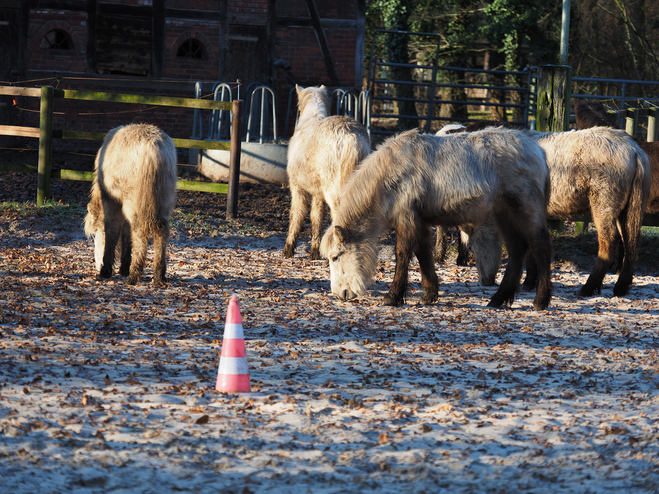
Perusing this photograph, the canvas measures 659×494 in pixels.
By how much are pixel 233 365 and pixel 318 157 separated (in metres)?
4.45

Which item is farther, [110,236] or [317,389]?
[110,236]

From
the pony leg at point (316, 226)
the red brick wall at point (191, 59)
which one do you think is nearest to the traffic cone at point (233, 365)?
the pony leg at point (316, 226)

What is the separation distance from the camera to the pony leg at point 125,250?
24.6ft

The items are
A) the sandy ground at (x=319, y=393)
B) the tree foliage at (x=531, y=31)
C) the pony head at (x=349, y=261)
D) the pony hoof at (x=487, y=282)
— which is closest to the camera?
the sandy ground at (x=319, y=393)

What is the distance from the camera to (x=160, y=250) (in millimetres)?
7148

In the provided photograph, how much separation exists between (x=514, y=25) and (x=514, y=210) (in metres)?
15.2

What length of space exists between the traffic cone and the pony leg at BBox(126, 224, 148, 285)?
9.91 feet

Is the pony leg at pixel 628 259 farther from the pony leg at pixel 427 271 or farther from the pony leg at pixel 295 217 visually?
the pony leg at pixel 295 217

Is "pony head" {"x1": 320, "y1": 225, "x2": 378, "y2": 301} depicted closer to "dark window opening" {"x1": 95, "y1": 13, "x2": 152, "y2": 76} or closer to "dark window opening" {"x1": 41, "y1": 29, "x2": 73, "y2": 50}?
"dark window opening" {"x1": 95, "y1": 13, "x2": 152, "y2": 76}

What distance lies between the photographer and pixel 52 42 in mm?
15406

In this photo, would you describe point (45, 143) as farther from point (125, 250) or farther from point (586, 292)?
point (586, 292)

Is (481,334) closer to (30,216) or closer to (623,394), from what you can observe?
(623,394)

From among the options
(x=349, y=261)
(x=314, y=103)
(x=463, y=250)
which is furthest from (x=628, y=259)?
(x=314, y=103)

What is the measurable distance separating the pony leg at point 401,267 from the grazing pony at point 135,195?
211 cm
